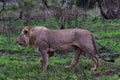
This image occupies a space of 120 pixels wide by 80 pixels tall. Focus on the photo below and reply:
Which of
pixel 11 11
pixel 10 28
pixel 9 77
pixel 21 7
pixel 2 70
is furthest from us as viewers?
pixel 11 11

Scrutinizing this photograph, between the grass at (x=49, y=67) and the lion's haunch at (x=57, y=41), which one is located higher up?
the lion's haunch at (x=57, y=41)

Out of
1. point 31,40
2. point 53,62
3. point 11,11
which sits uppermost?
point 31,40

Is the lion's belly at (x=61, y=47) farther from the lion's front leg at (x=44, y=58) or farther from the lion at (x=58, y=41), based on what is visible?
the lion's front leg at (x=44, y=58)

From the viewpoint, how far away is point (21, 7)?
28547mm

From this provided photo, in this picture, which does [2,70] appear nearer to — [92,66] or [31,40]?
[31,40]

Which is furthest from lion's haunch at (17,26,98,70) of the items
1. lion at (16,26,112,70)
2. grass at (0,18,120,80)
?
grass at (0,18,120,80)

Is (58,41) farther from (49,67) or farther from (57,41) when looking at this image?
(49,67)

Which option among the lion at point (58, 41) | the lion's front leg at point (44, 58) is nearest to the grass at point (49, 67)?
the lion's front leg at point (44, 58)

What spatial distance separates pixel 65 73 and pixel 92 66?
47.4 inches

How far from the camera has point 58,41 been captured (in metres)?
10.8

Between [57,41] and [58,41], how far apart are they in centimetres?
3

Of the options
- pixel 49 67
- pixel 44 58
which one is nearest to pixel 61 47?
pixel 44 58

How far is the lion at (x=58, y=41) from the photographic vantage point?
10.6m

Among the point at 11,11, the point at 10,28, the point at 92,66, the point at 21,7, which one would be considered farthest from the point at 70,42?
the point at 11,11
